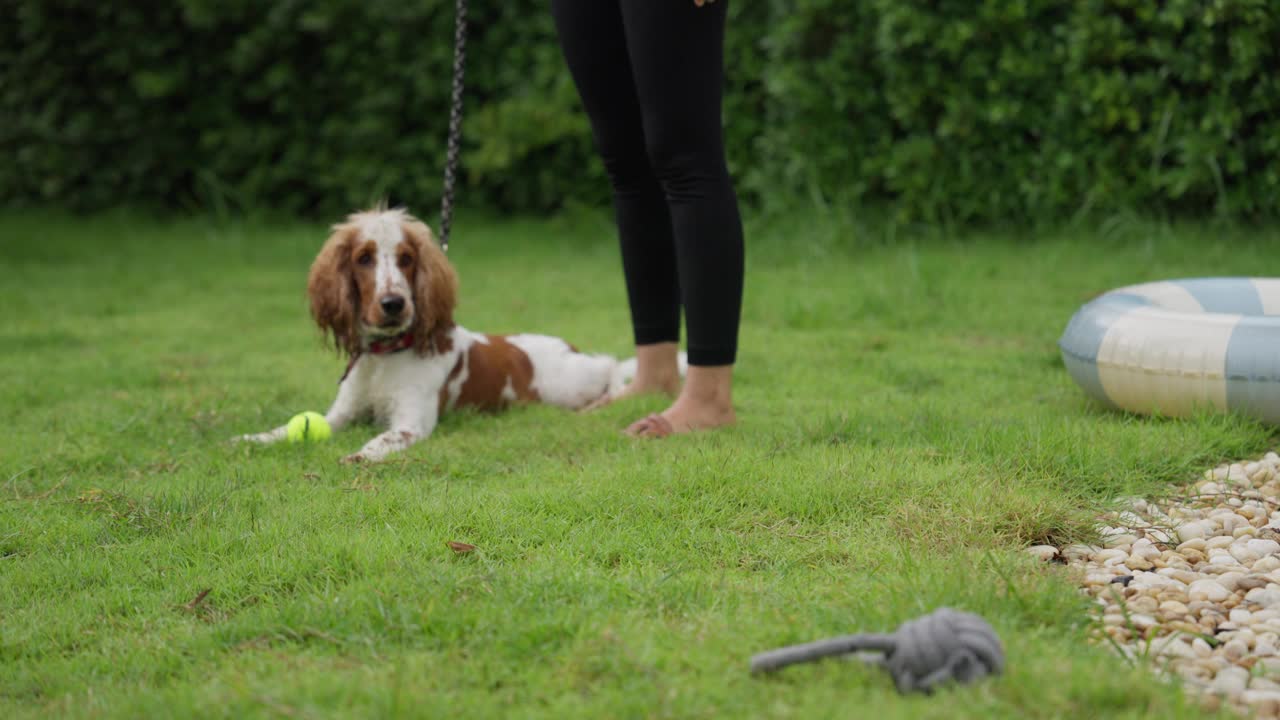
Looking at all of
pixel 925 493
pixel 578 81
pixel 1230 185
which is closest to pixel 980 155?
pixel 1230 185

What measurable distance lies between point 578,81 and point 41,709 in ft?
8.00

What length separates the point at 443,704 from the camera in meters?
1.87

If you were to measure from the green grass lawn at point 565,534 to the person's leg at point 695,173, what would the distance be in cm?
20

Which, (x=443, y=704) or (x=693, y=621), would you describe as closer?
(x=443, y=704)

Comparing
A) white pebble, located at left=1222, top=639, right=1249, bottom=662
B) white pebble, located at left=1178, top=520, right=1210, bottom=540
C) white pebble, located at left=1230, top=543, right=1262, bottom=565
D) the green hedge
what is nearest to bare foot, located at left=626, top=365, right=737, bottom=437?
white pebble, located at left=1178, top=520, right=1210, bottom=540

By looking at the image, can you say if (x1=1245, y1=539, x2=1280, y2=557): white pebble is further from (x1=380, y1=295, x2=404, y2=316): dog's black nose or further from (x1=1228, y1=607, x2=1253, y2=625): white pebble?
(x1=380, y1=295, x2=404, y2=316): dog's black nose

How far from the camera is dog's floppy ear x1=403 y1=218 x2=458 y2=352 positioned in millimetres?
3902

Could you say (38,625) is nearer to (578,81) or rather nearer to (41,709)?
(41,709)

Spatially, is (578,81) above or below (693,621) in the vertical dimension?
above

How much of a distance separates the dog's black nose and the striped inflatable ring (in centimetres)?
208

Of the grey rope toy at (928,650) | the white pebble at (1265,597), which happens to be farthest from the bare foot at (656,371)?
the grey rope toy at (928,650)

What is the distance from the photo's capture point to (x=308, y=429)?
12.4 ft

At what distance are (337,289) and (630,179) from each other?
1.00 m

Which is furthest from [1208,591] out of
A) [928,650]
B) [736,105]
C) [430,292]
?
[736,105]
